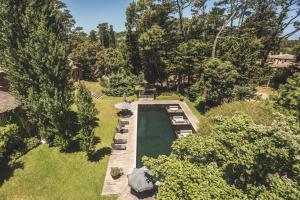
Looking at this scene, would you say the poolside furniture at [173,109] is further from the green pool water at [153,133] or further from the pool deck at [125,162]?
A: the pool deck at [125,162]

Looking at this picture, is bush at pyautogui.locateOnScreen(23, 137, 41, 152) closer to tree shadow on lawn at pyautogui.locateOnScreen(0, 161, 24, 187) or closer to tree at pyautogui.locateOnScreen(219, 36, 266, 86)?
tree shadow on lawn at pyautogui.locateOnScreen(0, 161, 24, 187)

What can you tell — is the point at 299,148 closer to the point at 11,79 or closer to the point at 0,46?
the point at 11,79

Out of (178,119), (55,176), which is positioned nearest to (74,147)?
(55,176)

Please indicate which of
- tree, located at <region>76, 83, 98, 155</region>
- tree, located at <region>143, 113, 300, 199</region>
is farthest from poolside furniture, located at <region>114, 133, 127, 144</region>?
tree, located at <region>143, 113, 300, 199</region>

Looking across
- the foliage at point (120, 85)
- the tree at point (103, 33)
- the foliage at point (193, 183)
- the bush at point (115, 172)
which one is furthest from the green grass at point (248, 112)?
the tree at point (103, 33)

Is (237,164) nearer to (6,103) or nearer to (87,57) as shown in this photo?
(6,103)

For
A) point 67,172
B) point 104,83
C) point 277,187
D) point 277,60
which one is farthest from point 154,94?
point 277,60

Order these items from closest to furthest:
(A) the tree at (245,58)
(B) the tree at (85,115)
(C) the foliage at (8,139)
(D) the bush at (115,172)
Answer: (D) the bush at (115,172) < (C) the foliage at (8,139) < (B) the tree at (85,115) < (A) the tree at (245,58)
